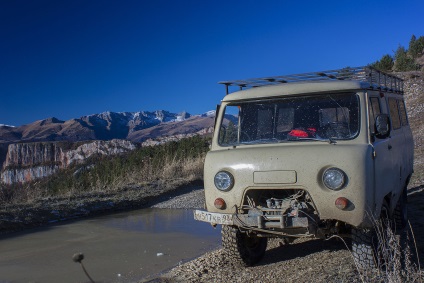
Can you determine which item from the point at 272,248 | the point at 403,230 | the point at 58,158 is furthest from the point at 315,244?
the point at 58,158

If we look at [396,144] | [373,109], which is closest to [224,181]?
[373,109]

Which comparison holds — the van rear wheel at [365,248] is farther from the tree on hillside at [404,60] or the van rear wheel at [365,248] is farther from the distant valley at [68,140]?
the tree on hillside at [404,60]

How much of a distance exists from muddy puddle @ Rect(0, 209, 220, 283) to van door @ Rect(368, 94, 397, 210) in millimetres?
3073

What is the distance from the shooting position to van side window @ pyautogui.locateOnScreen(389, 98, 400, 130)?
22.2 ft

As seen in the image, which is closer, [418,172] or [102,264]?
[102,264]

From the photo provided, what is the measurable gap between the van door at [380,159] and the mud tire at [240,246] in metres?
1.68

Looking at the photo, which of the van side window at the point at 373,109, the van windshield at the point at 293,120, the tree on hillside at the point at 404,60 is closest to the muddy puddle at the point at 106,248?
the van windshield at the point at 293,120

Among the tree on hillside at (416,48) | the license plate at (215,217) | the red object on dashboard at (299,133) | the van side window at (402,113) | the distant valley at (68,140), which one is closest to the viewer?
the license plate at (215,217)

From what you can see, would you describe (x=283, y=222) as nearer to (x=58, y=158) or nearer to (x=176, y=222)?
(x=176, y=222)

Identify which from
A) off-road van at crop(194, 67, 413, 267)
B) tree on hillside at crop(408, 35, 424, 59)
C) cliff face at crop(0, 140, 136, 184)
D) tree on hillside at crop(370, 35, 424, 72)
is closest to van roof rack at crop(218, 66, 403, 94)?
off-road van at crop(194, 67, 413, 267)

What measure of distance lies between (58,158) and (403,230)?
61202mm

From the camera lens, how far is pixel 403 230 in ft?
23.2

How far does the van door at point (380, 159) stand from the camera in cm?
498

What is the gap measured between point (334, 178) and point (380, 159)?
799mm
